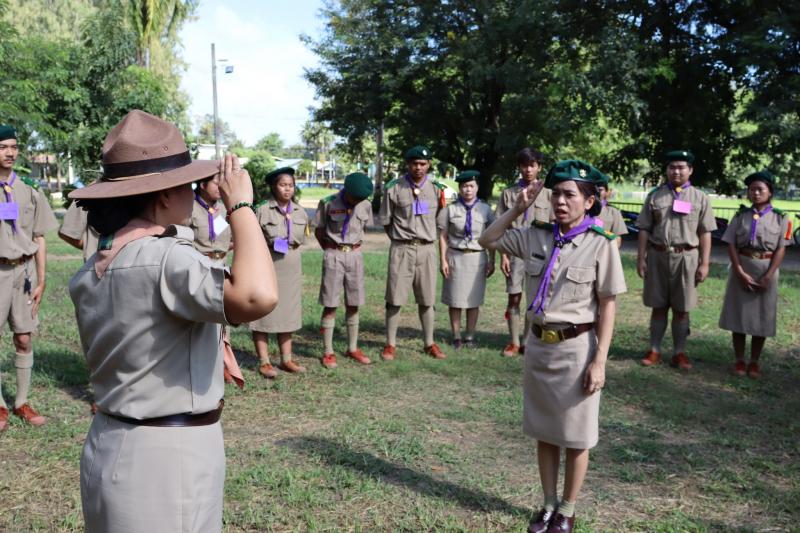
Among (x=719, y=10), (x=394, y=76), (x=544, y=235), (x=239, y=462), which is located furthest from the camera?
(x=394, y=76)

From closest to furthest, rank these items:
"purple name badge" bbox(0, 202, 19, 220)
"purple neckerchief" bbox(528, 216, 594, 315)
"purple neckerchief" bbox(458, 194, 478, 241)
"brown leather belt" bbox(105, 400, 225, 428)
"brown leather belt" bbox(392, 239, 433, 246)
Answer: "brown leather belt" bbox(105, 400, 225, 428), "purple neckerchief" bbox(528, 216, 594, 315), "purple name badge" bbox(0, 202, 19, 220), "brown leather belt" bbox(392, 239, 433, 246), "purple neckerchief" bbox(458, 194, 478, 241)

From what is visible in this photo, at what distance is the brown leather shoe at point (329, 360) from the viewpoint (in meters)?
6.91

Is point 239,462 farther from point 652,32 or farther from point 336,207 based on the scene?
point 652,32

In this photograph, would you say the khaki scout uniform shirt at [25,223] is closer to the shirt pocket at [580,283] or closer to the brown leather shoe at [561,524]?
the shirt pocket at [580,283]

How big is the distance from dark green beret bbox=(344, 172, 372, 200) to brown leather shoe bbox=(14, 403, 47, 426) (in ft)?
10.9

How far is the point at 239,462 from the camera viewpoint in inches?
179

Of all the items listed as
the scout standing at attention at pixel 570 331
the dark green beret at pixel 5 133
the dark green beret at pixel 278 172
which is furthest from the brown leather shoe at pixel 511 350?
the dark green beret at pixel 5 133

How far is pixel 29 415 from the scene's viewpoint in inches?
203

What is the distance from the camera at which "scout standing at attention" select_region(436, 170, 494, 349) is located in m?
7.60

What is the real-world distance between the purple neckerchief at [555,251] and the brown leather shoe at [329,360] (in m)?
3.56

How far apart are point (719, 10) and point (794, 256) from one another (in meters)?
6.09

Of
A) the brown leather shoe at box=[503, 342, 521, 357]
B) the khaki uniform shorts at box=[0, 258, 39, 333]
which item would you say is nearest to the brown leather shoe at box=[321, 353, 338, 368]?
the brown leather shoe at box=[503, 342, 521, 357]

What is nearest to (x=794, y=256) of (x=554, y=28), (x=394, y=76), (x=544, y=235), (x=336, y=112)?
(x=554, y=28)

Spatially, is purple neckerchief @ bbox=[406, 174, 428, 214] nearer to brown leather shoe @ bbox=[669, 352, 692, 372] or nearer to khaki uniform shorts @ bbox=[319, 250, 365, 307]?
khaki uniform shorts @ bbox=[319, 250, 365, 307]
